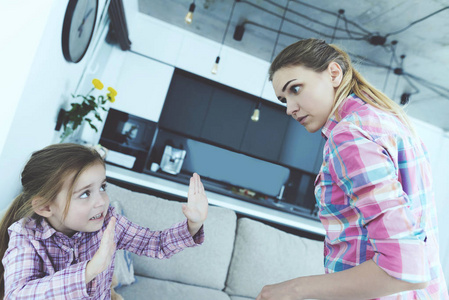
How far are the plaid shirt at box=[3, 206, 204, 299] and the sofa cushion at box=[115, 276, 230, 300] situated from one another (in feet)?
1.62

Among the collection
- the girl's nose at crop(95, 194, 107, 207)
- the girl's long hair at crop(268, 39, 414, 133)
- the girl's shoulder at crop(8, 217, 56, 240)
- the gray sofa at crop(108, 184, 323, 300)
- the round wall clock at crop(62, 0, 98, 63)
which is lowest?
the gray sofa at crop(108, 184, 323, 300)

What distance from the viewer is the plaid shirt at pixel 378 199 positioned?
579mm

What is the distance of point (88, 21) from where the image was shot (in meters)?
2.02

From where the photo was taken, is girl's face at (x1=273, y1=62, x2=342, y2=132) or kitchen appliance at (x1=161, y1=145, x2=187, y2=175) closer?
girl's face at (x1=273, y1=62, x2=342, y2=132)

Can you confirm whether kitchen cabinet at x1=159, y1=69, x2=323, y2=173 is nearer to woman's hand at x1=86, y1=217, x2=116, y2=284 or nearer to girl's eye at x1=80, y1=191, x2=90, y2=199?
girl's eye at x1=80, y1=191, x2=90, y2=199

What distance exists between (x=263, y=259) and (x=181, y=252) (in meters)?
0.57

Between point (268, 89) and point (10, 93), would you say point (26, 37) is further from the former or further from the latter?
point (268, 89)

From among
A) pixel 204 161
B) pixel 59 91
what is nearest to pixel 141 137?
pixel 204 161

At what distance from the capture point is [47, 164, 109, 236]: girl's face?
99 cm

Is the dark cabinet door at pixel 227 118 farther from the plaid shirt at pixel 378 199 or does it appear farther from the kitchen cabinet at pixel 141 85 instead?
the plaid shirt at pixel 378 199

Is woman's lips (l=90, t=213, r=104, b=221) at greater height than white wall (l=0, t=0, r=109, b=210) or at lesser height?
lesser

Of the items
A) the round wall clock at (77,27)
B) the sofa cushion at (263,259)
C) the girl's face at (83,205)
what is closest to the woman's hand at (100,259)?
the girl's face at (83,205)

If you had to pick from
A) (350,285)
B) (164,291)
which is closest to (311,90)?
(350,285)

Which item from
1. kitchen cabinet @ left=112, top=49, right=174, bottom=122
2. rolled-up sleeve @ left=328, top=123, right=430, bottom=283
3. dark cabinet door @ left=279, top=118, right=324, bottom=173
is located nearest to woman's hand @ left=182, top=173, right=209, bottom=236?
rolled-up sleeve @ left=328, top=123, right=430, bottom=283
